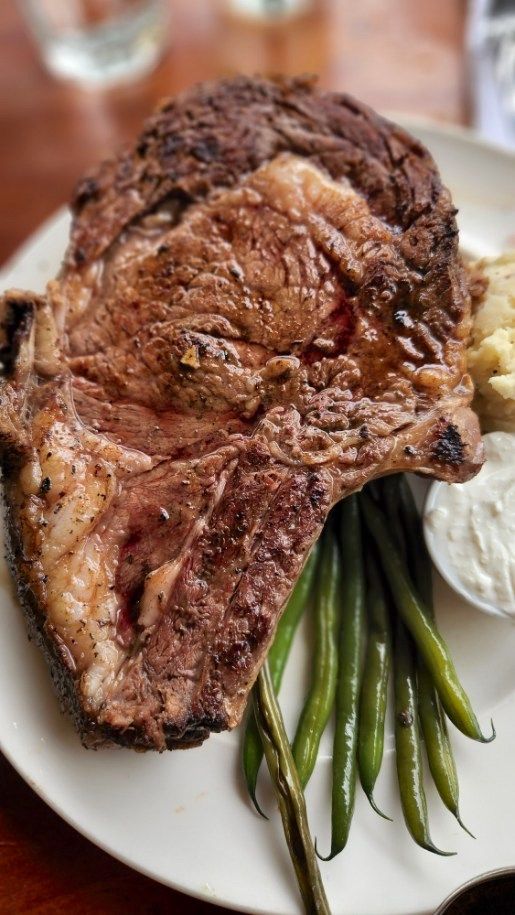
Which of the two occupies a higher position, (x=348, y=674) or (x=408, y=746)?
(x=348, y=674)

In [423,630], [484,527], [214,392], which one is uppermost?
[214,392]

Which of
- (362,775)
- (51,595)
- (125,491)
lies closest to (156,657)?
(51,595)

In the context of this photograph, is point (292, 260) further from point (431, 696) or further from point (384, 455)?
point (431, 696)

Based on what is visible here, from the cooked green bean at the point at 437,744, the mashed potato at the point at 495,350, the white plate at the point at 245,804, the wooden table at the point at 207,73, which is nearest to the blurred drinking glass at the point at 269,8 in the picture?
the wooden table at the point at 207,73

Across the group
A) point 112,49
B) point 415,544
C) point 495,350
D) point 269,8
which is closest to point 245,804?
point 415,544

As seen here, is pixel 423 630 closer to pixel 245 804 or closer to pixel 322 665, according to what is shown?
pixel 322 665

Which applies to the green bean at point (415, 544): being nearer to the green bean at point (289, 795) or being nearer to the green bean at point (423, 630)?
the green bean at point (423, 630)

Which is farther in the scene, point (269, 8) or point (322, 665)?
point (269, 8)
